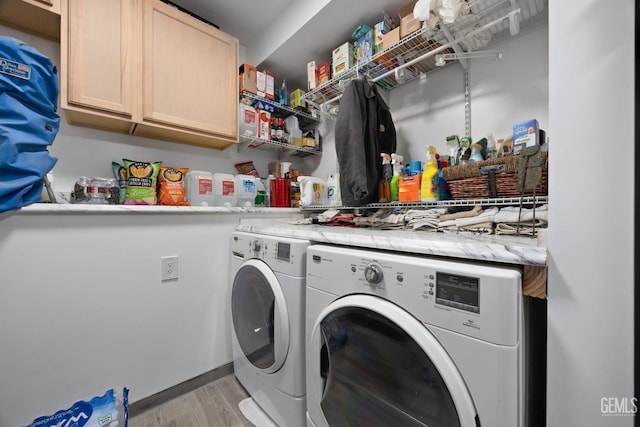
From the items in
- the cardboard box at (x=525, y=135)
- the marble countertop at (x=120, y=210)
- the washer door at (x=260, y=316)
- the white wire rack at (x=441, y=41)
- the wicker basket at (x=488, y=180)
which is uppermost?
the white wire rack at (x=441, y=41)

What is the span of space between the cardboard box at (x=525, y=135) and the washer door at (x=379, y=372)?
3.00 ft

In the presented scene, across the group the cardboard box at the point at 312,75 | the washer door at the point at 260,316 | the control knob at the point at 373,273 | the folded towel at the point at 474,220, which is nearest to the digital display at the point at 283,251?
the washer door at the point at 260,316

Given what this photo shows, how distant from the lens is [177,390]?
1.37 metres

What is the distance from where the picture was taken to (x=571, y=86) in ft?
1.76

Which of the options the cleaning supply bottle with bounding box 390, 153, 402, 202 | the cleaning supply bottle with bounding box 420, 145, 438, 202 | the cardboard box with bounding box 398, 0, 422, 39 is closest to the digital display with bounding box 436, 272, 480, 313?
the cleaning supply bottle with bounding box 420, 145, 438, 202

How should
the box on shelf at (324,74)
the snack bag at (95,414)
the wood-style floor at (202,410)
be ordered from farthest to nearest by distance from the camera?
the box on shelf at (324,74), the wood-style floor at (202,410), the snack bag at (95,414)

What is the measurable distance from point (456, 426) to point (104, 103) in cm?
191

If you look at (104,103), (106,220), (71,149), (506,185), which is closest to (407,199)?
(506,185)

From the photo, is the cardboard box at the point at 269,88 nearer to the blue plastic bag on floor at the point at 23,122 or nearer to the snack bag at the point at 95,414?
the blue plastic bag on floor at the point at 23,122

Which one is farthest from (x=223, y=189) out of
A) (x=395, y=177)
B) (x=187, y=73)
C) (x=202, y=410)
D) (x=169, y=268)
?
(x=202, y=410)

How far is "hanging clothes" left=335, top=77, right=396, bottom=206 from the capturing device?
144cm

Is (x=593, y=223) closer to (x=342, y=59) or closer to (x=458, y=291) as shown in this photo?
(x=458, y=291)

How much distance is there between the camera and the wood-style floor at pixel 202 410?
119 cm

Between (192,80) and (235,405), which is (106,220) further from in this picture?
(235,405)
